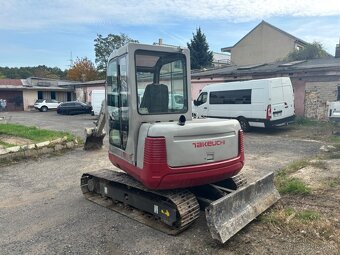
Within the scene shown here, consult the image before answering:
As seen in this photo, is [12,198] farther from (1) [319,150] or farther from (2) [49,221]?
(1) [319,150]

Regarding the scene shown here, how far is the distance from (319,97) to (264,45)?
76.6 ft

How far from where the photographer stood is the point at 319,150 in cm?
1005

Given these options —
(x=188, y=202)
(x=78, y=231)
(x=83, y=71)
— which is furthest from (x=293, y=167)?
(x=83, y=71)

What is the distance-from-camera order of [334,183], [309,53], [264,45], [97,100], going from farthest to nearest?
[264,45] < [309,53] < [97,100] < [334,183]

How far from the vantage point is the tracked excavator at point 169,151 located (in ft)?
13.3

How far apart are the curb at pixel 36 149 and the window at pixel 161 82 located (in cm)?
690

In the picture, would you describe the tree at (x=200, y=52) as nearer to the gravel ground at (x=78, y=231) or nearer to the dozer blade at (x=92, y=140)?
the dozer blade at (x=92, y=140)

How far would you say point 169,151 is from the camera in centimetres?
404

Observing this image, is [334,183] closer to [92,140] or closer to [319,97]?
[92,140]

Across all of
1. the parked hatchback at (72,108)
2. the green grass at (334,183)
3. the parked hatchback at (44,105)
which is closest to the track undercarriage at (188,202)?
the green grass at (334,183)

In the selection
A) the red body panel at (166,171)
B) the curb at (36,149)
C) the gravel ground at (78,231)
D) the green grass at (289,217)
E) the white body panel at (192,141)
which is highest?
the white body panel at (192,141)

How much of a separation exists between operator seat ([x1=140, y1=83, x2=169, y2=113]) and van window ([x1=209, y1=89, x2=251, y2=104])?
417 inches

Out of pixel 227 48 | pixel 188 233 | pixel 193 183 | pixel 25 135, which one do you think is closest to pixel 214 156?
pixel 193 183

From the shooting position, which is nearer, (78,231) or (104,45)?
(78,231)
